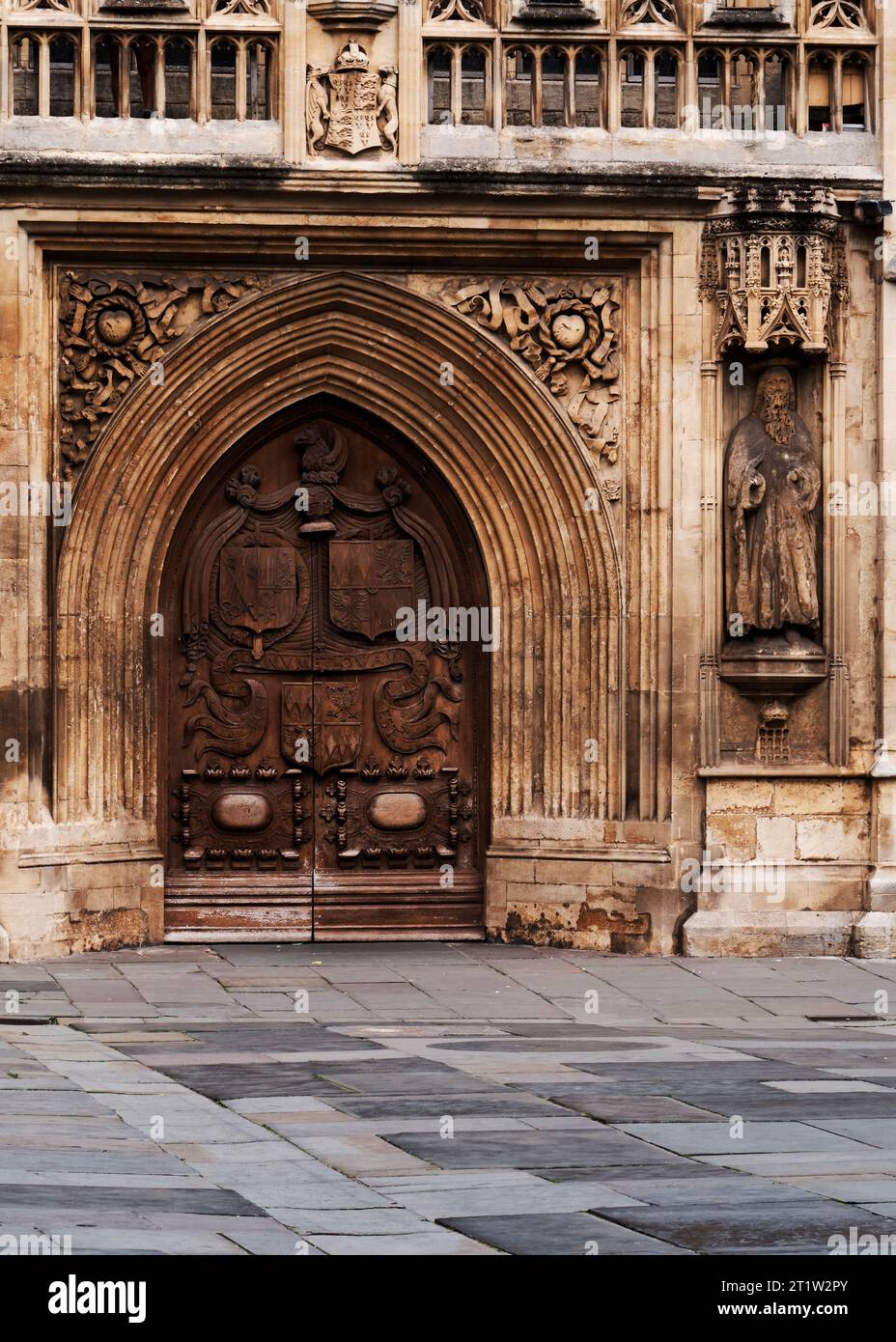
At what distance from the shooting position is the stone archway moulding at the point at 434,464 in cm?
1579

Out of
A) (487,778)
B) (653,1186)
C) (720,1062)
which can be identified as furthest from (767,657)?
(653,1186)

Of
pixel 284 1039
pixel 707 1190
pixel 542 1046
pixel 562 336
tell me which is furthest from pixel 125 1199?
pixel 562 336

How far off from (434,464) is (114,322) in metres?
2.33

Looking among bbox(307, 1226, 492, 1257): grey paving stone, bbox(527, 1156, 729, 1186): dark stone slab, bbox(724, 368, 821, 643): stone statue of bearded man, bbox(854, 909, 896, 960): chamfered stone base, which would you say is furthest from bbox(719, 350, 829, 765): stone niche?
bbox(307, 1226, 492, 1257): grey paving stone

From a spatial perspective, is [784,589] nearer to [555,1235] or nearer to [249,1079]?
[249,1079]

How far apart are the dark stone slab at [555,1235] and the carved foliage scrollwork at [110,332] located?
8.80m

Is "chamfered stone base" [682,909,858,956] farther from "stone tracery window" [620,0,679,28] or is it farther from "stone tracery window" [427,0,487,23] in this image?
"stone tracery window" [427,0,487,23]

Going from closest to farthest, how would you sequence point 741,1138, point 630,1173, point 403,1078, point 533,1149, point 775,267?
point 630,1173, point 533,1149, point 741,1138, point 403,1078, point 775,267

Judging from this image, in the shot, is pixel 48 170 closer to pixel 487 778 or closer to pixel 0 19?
pixel 0 19

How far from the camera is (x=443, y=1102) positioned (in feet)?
34.0

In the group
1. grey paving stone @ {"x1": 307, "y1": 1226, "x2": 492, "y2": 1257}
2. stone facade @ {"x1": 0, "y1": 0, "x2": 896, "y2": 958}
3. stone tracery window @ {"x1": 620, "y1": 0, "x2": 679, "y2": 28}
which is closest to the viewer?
grey paving stone @ {"x1": 307, "y1": 1226, "x2": 492, "y2": 1257}

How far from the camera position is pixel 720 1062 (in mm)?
11539

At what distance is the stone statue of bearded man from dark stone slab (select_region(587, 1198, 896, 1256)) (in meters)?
8.11

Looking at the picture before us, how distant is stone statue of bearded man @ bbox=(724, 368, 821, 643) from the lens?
1585cm
